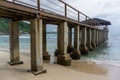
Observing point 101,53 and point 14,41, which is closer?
point 14,41

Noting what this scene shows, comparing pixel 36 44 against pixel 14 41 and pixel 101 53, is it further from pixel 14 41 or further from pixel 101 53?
pixel 101 53

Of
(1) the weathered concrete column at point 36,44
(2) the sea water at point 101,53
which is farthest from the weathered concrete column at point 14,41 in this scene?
(2) the sea water at point 101,53

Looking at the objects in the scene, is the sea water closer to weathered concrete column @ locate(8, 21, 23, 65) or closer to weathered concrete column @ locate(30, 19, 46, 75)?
weathered concrete column @ locate(8, 21, 23, 65)

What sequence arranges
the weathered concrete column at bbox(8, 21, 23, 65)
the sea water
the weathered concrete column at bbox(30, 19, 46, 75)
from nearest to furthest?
the weathered concrete column at bbox(30, 19, 46, 75)
the weathered concrete column at bbox(8, 21, 23, 65)
the sea water

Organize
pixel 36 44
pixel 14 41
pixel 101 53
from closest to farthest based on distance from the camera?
1. pixel 36 44
2. pixel 14 41
3. pixel 101 53

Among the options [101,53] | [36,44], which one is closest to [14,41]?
[36,44]

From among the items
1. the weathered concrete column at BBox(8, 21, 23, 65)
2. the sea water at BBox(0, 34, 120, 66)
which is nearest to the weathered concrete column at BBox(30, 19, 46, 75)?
the weathered concrete column at BBox(8, 21, 23, 65)

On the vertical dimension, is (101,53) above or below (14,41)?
below

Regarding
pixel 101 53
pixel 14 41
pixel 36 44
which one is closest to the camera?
pixel 36 44

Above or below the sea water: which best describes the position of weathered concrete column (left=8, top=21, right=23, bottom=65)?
above

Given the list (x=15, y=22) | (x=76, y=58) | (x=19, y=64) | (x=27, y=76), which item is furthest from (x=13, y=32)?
(x=76, y=58)

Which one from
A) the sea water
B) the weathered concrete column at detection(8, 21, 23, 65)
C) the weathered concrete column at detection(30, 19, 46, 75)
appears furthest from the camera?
the sea water

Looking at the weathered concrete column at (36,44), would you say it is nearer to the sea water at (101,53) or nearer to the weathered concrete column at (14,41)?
the weathered concrete column at (14,41)

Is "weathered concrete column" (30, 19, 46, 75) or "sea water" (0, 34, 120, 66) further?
"sea water" (0, 34, 120, 66)
